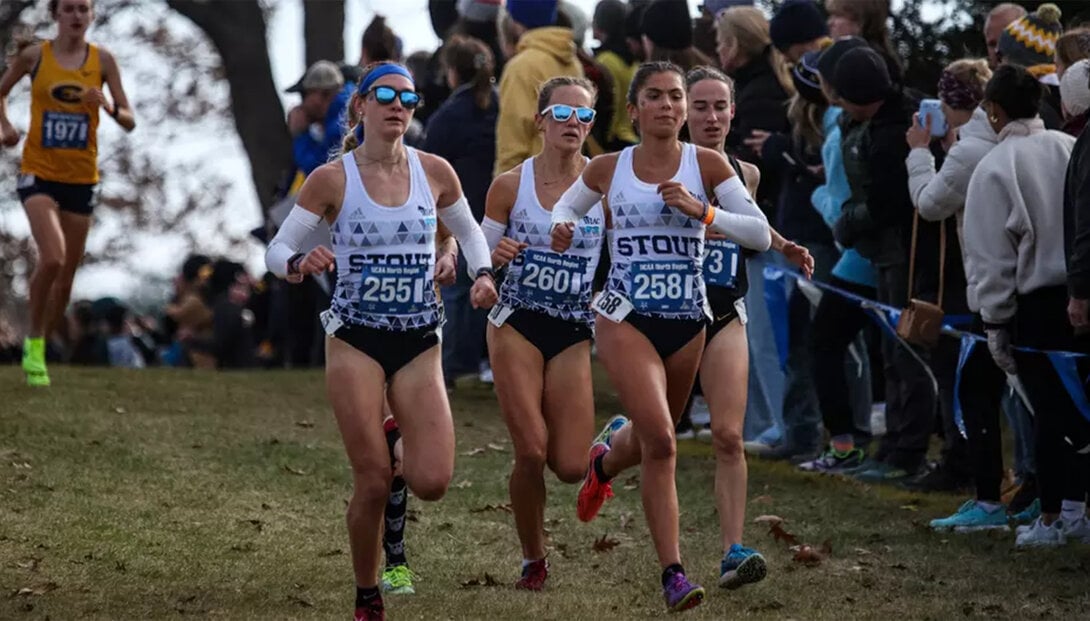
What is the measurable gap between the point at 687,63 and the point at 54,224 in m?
4.12

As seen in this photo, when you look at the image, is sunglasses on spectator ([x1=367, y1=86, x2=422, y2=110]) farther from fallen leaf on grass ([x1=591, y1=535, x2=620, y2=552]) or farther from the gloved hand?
the gloved hand

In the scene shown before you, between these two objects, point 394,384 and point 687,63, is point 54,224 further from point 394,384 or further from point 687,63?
point 394,384

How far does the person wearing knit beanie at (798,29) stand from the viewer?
13.0 metres

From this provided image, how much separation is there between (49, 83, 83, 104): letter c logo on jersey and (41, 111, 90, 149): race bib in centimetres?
10

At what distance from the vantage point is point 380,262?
27.2 feet

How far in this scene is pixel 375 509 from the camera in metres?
8.12

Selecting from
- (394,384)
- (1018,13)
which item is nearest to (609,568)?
(394,384)

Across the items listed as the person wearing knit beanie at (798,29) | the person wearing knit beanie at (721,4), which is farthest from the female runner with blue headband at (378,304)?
the person wearing knit beanie at (721,4)

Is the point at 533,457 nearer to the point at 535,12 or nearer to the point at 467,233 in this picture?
the point at 467,233

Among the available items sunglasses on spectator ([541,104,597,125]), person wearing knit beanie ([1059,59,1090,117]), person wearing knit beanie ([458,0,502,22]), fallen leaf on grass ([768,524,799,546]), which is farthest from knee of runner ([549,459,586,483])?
person wearing knit beanie ([458,0,502,22])

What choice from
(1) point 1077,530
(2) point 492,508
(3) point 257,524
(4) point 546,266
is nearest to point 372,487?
(4) point 546,266

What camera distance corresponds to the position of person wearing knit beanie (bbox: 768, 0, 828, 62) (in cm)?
1302

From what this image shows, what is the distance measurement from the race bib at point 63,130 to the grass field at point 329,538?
161 centimetres

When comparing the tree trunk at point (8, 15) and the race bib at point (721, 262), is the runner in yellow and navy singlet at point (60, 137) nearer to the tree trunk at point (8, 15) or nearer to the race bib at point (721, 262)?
the race bib at point (721, 262)
